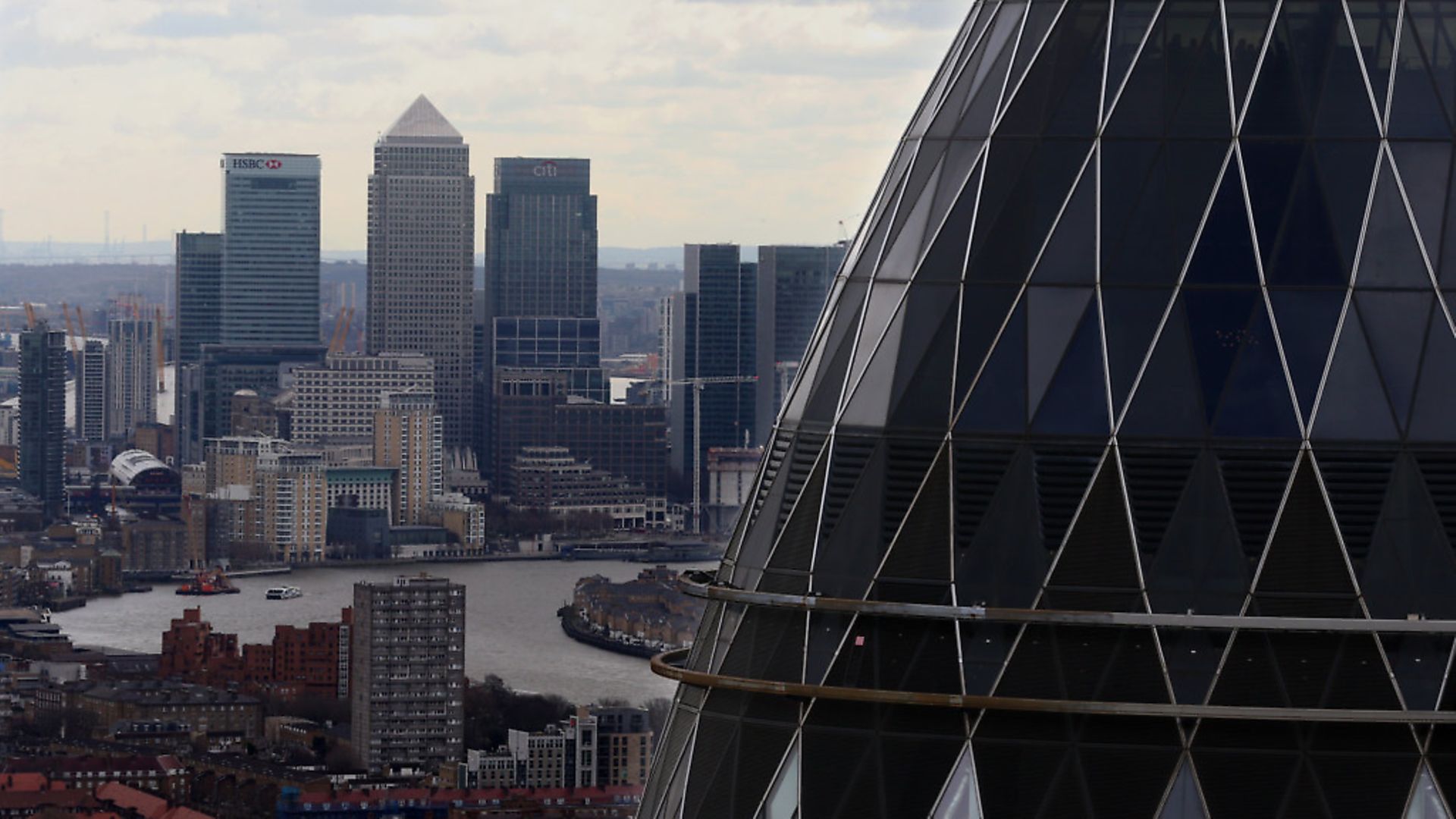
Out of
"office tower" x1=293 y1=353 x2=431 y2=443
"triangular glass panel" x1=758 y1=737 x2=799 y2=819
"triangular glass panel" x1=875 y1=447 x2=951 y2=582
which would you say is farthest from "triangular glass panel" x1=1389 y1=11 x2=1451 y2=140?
"office tower" x1=293 y1=353 x2=431 y2=443

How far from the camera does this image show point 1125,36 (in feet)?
25.1

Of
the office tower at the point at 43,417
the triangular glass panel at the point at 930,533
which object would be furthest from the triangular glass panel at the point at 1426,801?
the office tower at the point at 43,417

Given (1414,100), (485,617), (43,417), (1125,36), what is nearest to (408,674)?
(485,617)

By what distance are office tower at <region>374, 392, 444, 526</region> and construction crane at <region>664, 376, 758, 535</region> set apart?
46.4 feet

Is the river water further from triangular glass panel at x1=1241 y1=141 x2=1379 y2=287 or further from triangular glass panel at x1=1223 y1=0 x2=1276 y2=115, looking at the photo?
triangular glass panel at x1=1241 y1=141 x2=1379 y2=287

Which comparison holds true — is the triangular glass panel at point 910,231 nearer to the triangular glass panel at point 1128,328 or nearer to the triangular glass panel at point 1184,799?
the triangular glass panel at point 1128,328

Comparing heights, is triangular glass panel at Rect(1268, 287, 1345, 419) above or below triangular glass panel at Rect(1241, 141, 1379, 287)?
below

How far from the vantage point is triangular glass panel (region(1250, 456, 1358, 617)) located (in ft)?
23.3

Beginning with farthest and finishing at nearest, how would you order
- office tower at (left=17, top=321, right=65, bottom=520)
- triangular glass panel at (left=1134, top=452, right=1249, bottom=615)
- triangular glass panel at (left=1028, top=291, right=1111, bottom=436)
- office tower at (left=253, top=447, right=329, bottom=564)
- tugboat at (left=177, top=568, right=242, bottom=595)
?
office tower at (left=17, top=321, right=65, bottom=520)
office tower at (left=253, top=447, right=329, bottom=564)
tugboat at (left=177, top=568, right=242, bottom=595)
triangular glass panel at (left=1028, top=291, right=1111, bottom=436)
triangular glass panel at (left=1134, top=452, right=1249, bottom=615)

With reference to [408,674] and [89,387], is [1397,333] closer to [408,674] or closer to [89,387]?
[408,674]

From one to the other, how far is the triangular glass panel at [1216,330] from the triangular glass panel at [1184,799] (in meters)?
0.82

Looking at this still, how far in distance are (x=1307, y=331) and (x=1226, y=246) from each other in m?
0.28

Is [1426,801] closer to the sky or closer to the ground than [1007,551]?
closer to the ground

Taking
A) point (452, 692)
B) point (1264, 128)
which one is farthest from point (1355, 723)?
point (452, 692)
